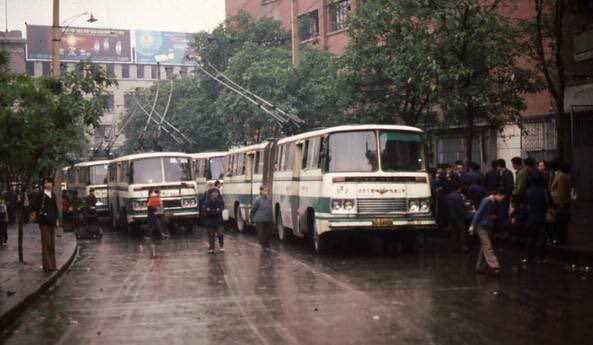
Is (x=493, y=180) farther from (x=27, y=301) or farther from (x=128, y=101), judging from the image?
(x=128, y=101)

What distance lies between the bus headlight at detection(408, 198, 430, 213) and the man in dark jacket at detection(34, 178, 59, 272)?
7.15 m

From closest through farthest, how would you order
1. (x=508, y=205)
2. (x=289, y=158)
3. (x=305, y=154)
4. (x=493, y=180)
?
(x=493, y=180) → (x=508, y=205) → (x=305, y=154) → (x=289, y=158)

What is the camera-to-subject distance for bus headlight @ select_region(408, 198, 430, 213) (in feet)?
58.7

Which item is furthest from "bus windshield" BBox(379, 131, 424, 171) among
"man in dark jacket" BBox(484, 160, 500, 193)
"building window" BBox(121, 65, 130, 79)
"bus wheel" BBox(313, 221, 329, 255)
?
"building window" BBox(121, 65, 130, 79)

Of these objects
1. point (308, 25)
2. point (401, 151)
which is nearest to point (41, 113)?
point (401, 151)

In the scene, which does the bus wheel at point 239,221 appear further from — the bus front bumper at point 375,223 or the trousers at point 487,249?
the trousers at point 487,249

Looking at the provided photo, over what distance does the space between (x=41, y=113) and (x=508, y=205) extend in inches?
406

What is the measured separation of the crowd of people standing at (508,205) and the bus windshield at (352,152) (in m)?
1.96

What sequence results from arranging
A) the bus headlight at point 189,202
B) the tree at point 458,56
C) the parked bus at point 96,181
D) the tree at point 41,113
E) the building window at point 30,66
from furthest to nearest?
1. the building window at point 30,66
2. the parked bus at point 96,181
3. the bus headlight at point 189,202
4. the tree at point 458,56
5. the tree at point 41,113

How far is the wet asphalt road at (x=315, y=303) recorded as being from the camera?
933 cm

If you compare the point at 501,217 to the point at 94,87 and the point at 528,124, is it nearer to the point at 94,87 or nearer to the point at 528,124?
the point at 94,87

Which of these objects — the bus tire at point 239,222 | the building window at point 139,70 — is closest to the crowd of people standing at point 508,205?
the bus tire at point 239,222

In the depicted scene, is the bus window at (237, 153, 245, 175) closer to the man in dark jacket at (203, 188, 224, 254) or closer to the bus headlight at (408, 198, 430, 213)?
the man in dark jacket at (203, 188, 224, 254)

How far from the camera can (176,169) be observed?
29.2m
